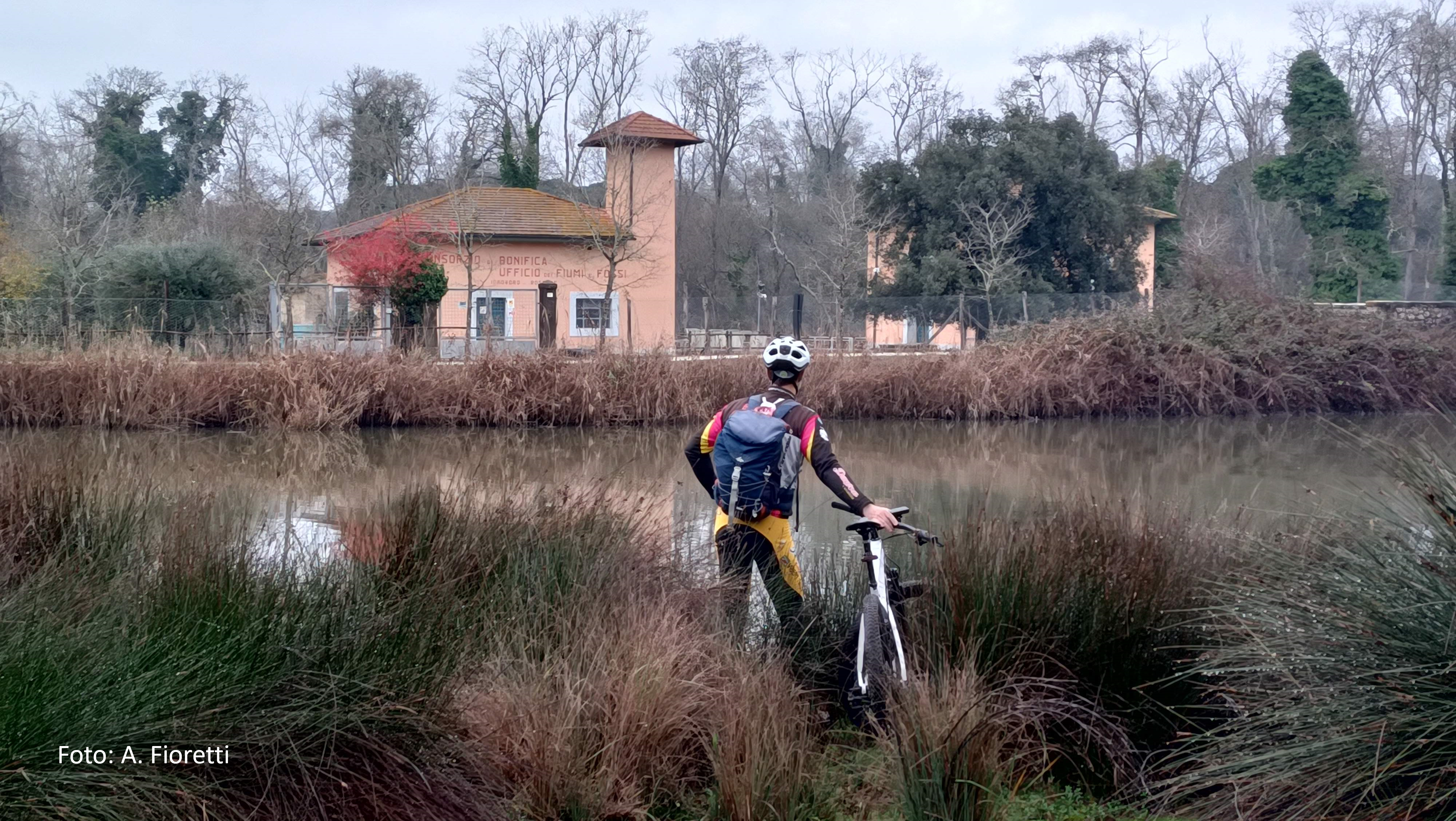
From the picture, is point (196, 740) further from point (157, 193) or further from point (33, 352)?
point (157, 193)

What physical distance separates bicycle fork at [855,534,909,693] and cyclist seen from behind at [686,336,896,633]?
1.64 feet

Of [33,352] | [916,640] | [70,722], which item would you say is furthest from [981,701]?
[33,352]

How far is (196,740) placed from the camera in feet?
11.1

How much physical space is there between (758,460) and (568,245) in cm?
3303

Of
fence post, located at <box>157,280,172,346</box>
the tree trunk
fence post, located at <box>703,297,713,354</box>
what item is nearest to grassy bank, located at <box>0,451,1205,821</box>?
fence post, located at <box>703,297,713,354</box>

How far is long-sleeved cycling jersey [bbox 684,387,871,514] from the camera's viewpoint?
5453 millimetres

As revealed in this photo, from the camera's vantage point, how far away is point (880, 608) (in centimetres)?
500

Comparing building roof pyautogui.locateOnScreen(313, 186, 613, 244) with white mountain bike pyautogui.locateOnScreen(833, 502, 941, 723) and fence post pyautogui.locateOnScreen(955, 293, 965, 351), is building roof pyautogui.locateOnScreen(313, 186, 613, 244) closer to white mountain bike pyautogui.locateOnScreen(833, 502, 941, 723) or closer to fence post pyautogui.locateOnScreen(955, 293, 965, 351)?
fence post pyautogui.locateOnScreen(955, 293, 965, 351)

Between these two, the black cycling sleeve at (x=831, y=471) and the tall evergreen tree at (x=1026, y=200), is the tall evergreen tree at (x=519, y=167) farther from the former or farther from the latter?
the black cycling sleeve at (x=831, y=471)

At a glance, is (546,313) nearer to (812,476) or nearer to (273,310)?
(273,310)

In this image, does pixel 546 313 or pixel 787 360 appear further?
pixel 546 313

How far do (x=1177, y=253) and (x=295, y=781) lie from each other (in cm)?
4716

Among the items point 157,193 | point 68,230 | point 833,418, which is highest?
point 157,193

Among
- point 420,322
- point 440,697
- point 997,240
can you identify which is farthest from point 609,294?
point 440,697
